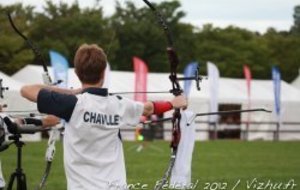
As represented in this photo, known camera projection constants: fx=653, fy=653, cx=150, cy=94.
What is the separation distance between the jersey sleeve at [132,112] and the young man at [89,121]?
2 cm

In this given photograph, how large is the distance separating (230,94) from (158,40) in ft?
84.4

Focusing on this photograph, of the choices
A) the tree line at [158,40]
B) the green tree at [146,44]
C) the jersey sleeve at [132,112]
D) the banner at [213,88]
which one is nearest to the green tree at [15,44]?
the tree line at [158,40]

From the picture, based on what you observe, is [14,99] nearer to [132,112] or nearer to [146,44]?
[132,112]

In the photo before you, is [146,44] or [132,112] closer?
[132,112]

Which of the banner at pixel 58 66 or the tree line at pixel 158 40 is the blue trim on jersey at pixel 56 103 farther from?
the tree line at pixel 158 40

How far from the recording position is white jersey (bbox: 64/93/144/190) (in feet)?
13.6

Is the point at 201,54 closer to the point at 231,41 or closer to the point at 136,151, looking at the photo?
the point at 231,41

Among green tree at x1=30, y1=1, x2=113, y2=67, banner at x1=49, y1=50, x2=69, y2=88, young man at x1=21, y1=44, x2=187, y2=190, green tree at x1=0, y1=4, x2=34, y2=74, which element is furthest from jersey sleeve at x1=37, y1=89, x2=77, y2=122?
green tree at x1=30, y1=1, x2=113, y2=67

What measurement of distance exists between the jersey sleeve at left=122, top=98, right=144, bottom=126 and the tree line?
4326 cm

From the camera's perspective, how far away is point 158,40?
200 feet

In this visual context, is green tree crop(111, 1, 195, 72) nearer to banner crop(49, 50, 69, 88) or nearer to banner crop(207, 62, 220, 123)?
banner crop(207, 62, 220, 123)

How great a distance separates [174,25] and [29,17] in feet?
58.0

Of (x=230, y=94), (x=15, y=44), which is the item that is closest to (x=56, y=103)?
(x=230, y=94)

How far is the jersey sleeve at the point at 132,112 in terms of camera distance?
4344mm
